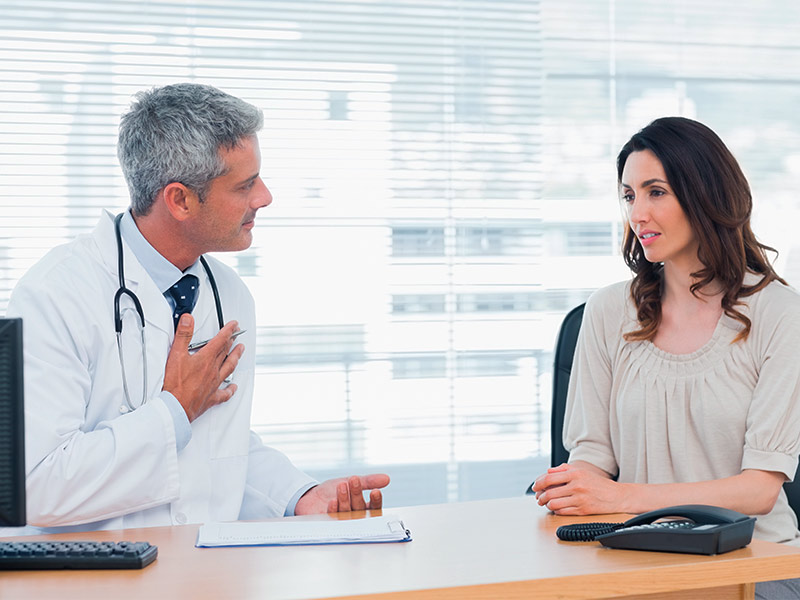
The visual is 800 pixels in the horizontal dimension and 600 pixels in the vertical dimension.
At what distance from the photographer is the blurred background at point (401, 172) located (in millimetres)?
2570

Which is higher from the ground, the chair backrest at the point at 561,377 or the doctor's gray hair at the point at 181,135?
the doctor's gray hair at the point at 181,135

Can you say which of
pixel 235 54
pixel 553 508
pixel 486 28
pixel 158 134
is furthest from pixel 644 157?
pixel 235 54

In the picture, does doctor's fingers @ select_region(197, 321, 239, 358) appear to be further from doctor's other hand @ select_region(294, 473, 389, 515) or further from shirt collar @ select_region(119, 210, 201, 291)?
doctor's other hand @ select_region(294, 473, 389, 515)

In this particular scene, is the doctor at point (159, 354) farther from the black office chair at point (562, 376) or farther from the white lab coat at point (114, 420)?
the black office chair at point (562, 376)

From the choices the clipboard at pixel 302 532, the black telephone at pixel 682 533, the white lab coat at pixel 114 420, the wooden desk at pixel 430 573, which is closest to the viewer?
the wooden desk at pixel 430 573

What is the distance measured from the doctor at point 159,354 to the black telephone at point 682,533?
48 centimetres

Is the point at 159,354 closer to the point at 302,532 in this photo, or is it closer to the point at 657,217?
the point at 302,532

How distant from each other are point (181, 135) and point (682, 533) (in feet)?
3.82

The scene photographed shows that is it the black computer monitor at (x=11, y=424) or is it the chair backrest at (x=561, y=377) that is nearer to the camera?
the black computer monitor at (x=11, y=424)

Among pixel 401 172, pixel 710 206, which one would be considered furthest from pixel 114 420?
A: pixel 401 172

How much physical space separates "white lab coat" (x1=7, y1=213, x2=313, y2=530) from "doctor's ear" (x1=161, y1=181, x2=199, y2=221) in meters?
0.12

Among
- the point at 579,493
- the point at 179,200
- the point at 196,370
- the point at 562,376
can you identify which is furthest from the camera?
the point at 562,376

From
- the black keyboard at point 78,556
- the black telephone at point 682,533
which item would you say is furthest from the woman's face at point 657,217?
the black keyboard at point 78,556

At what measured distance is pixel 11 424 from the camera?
102 centimetres
